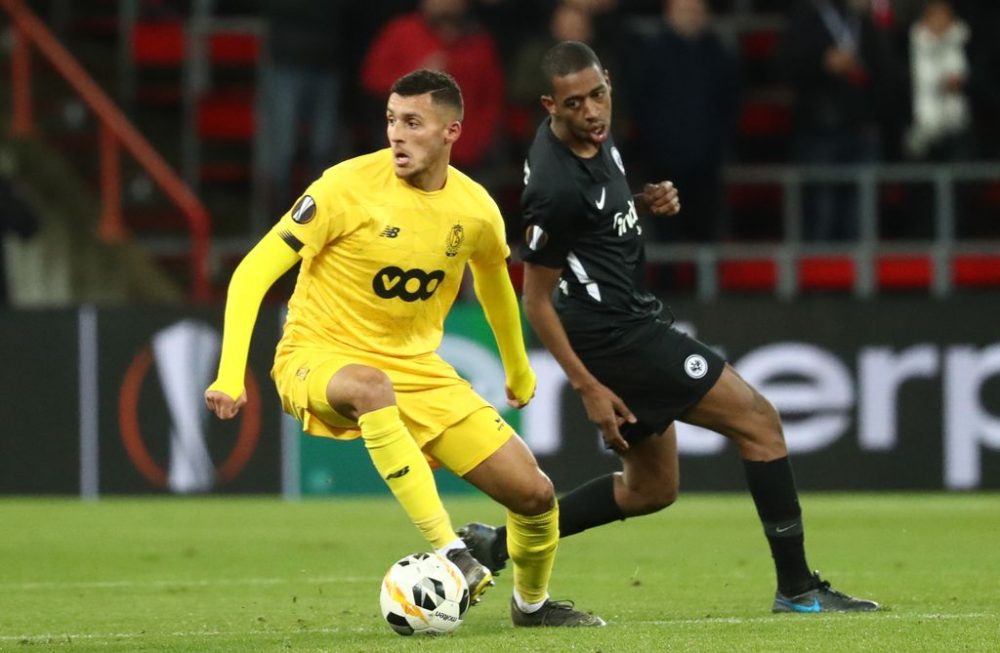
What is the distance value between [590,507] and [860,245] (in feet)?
23.9

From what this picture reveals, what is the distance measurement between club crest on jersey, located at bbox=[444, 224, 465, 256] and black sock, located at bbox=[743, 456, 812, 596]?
4.37ft

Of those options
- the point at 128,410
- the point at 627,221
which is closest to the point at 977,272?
the point at 128,410

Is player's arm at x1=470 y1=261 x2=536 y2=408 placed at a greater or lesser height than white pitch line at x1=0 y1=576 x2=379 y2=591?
greater

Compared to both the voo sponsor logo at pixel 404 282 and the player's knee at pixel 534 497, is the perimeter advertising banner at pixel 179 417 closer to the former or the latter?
the voo sponsor logo at pixel 404 282

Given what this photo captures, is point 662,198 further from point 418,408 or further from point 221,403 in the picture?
point 221,403

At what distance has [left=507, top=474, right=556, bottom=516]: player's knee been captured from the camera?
6.75 m

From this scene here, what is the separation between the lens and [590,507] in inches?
305

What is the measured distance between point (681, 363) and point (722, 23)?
380 inches

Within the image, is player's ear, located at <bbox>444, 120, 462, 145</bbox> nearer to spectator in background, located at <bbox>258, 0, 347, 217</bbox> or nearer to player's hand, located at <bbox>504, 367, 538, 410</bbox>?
player's hand, located at <bbox>504, 367, 538, 410</bbox>

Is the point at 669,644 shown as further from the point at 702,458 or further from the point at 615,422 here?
the point at 702,458

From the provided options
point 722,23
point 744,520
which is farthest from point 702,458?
point 722,23

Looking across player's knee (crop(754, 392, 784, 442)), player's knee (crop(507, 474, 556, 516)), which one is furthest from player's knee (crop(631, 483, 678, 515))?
player's knee (crop(507, 474, 556, 516))

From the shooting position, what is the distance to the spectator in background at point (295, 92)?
1443 centimetres

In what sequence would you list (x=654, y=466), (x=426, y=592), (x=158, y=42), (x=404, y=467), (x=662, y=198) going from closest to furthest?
(x=426, y=592) < (x=404, y=467) < (x=662, y=198) < (x=654, y=466) < (x=158, y=42)
